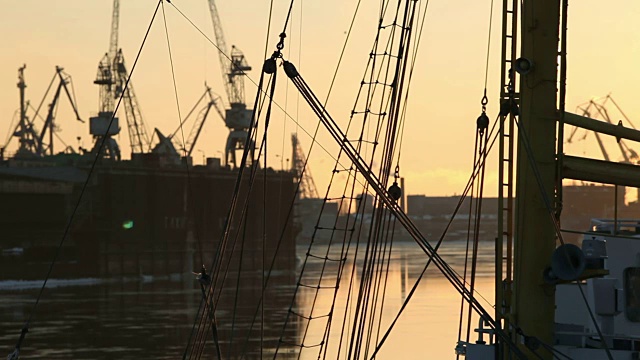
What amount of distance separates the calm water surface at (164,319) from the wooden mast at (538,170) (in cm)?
1699

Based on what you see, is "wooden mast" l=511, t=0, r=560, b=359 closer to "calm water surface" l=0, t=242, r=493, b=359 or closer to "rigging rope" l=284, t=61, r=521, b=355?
"rigging rope" l=284, t=61, r=521, b=355

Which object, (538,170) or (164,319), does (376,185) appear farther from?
(164,319)

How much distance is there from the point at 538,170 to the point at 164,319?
63687 mm

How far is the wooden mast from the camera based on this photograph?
1205 cm

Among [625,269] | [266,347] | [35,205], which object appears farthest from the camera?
[35,205]

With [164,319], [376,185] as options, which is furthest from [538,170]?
[164,319]

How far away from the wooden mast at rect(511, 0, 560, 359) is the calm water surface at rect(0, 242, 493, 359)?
55.7ft

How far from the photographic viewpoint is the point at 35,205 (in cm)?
13850

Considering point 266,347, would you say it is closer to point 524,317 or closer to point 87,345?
point 87,345

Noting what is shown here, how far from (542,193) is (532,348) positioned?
4.62 feet

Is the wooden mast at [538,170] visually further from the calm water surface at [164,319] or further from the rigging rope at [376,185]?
the calm water surface at [164,319]

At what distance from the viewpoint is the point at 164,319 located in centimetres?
7438

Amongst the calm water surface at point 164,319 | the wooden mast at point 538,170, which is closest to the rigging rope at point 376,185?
the wooden mast at point 538,170

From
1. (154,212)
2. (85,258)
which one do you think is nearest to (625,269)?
(85,258)
